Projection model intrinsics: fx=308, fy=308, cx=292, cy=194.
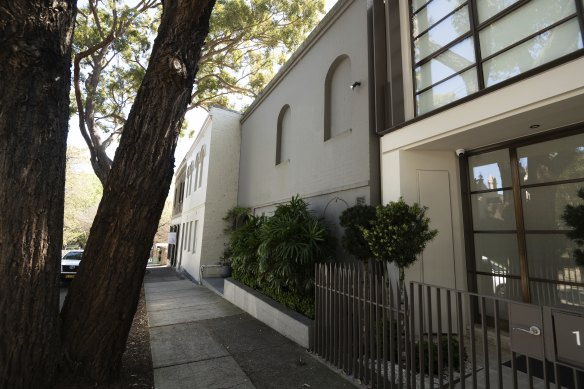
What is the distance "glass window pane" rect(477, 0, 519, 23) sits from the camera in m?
4.59

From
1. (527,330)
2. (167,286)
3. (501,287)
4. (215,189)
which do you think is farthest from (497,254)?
(167,286)

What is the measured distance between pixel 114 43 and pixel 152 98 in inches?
399

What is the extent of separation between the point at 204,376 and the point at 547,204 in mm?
5582

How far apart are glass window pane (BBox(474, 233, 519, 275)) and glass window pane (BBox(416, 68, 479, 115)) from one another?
2.43 metres

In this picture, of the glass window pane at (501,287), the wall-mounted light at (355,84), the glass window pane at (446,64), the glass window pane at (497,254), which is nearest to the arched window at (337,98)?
the wall-mounted light at (355,84)

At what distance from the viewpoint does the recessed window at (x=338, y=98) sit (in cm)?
734

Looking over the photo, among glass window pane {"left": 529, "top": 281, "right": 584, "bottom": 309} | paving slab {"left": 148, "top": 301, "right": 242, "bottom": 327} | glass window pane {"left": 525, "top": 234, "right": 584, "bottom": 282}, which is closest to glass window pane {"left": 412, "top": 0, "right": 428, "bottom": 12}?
glass window pane {"left": 525, "top": 234, "right": 584, "bottom": 282}

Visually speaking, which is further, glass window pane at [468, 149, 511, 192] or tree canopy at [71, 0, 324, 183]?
tree canopy at [71, 0, 324, 183]

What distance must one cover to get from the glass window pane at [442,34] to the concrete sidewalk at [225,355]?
226 inches

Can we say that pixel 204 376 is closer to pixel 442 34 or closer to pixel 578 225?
pixel 578 225

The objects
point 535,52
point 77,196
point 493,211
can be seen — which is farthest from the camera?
point 77,196

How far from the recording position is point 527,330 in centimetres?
221

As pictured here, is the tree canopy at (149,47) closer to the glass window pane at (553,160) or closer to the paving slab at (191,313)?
the paving slab at (191,313)

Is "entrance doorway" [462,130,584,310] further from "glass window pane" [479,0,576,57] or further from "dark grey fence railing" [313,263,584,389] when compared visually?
"glass window pane" [479,0,576,57]
